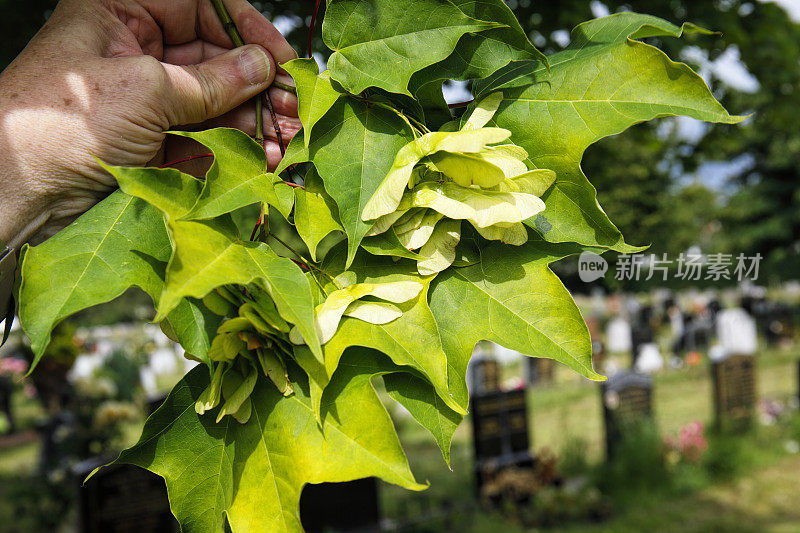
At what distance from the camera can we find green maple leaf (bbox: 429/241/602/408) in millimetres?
944

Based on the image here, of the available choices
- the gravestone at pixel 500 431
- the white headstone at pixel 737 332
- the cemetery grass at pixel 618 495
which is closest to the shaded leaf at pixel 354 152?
the cemetery grass at pixel 618 495

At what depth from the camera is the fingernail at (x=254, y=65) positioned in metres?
1.24

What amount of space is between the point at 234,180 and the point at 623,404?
693cm

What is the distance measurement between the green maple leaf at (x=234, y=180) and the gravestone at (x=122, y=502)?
4550 mm

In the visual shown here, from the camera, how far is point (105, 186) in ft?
3.85

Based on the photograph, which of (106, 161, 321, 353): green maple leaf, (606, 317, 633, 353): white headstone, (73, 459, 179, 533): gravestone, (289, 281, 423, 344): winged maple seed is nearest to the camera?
(106, 161, 321, 353): green maple leaf

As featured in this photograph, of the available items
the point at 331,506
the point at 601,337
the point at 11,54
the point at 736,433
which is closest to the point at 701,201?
the point at 601,337

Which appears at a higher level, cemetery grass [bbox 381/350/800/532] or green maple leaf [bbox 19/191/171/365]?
green maple leaf [bbox 19/191/171/365]

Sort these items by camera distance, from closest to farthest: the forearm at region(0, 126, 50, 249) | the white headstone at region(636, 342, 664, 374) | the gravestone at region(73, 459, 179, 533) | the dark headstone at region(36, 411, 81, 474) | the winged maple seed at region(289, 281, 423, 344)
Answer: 1. the winged maple seed at region(289, 281, 423, 344)
2. the forearm at region(0, 126, 50, 249)
3. the gravestone at region(73, 459, 179, 533)
4. the dark headstone at region(36, 411, 81, 474)
5. the white headstone at region(636, 342, 664, 374)

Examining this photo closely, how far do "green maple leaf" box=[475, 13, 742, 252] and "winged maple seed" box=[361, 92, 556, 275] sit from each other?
6cm

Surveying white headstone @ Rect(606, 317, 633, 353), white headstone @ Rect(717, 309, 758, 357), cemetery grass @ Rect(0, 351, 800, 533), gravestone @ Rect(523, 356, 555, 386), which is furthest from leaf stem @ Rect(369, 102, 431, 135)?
white headstone @ Rect(606, 317, 633, 353)

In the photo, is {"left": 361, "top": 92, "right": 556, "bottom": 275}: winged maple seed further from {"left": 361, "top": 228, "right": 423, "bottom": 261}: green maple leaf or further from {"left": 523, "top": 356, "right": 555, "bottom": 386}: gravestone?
{"left": 523, "top": 356, "right": 555, "bottom": 386}: gravestone

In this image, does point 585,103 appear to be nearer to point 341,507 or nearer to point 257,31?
point 257,31

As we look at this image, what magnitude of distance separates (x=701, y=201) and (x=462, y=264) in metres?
36.7
